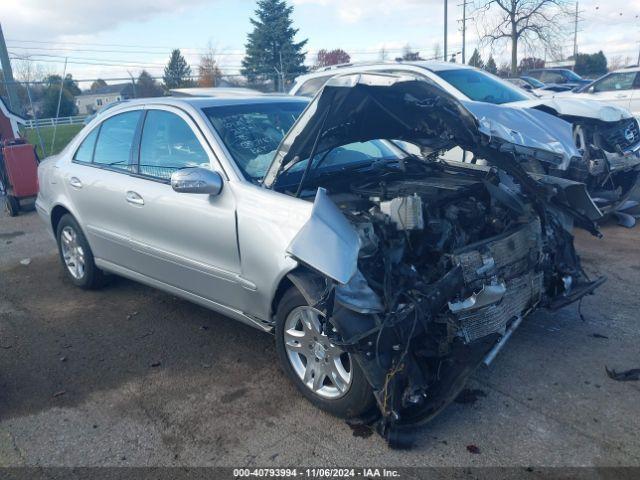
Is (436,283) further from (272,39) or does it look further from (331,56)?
(331,56)

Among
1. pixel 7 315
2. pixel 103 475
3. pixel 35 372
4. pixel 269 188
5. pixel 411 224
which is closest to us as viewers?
pixel 103 475

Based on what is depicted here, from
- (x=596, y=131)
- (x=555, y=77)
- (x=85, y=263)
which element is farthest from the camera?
(x=555, y=77)

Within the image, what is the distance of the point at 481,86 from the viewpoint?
26.5 feet

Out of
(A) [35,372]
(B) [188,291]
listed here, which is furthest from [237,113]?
(A) [35,372]

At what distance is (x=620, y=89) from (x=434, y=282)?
39.6 ft

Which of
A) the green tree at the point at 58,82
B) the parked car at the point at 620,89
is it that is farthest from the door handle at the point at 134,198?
the parked car at the point at 620,89

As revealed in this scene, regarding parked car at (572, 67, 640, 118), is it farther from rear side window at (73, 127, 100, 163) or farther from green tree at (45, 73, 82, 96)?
green tree at (45, 73, 82, 96)

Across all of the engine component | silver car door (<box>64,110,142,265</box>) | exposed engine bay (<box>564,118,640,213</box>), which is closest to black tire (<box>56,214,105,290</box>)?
silver car door (<box>64,110,142,265</box>)

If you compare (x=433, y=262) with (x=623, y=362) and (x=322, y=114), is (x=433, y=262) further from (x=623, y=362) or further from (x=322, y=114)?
(x=623, y=362)

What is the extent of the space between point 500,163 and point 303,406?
205 centimetres

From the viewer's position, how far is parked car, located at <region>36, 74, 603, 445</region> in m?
3.04

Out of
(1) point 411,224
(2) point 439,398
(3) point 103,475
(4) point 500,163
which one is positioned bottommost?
(3) point 103,475

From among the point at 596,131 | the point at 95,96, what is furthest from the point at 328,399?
the point at 95,96

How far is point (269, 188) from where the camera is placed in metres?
3.66
